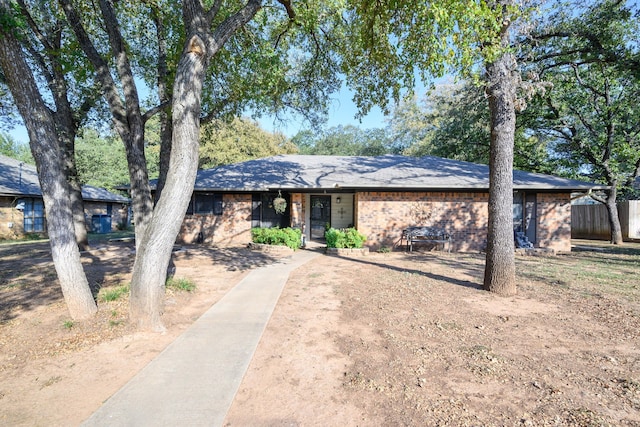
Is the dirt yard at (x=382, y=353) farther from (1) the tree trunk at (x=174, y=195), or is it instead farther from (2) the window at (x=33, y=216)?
(2) the window at (x=33, y=216)

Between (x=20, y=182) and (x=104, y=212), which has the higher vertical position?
(x=20, y=182)

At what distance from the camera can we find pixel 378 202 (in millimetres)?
11898

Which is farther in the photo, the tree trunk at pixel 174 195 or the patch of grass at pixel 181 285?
the patch of grass at pixel 181 285

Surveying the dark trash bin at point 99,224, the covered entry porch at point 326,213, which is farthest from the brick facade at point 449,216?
the dark trash bin at point 99,224

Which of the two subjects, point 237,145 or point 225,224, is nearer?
point 225,224

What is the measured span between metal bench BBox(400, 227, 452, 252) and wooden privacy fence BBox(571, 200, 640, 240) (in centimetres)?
1236

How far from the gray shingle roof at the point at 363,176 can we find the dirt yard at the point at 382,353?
5282mm

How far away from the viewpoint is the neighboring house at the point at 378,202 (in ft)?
38.9

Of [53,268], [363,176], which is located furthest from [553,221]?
[53,268]

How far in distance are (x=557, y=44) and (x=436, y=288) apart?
1080cm

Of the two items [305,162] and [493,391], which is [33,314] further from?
[305,162]

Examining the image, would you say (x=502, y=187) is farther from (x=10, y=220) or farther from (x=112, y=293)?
(x=10, y=220)

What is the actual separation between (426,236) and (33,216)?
21.8 meters

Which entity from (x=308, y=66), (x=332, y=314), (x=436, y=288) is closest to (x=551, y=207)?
(x=436, y=288)
